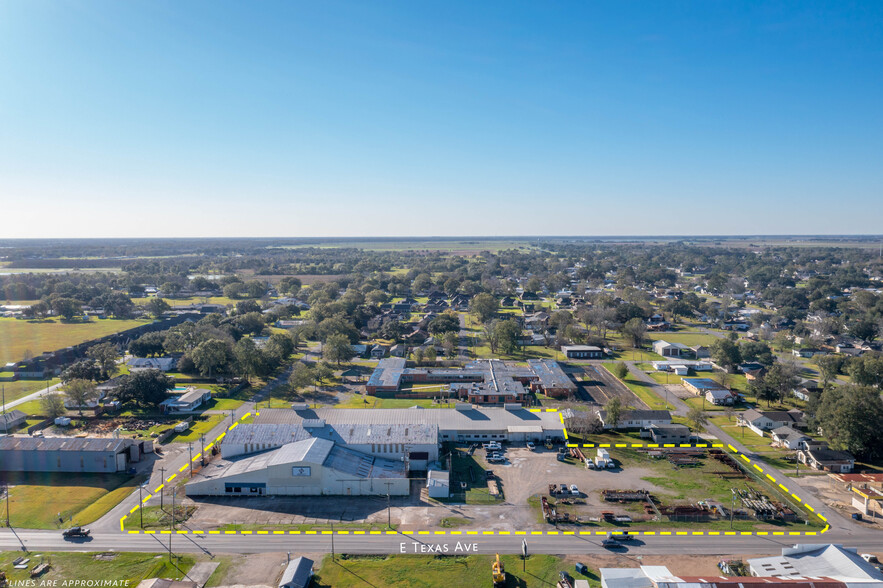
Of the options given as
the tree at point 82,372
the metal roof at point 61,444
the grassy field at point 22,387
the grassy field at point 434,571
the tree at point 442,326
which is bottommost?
the grassy field at point 434,571

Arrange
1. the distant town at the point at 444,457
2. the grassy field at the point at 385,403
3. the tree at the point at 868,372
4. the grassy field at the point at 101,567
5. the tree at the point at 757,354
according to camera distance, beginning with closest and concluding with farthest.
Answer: the grassy field at the point at 101,567 → the distant town at the point at 444,457 → the grassy field at the point at 385,403 → the tree at the point at 868,372 → the tree at the point at 757,354

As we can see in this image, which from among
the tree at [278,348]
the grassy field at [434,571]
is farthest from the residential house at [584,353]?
the grassy field at [434,571]

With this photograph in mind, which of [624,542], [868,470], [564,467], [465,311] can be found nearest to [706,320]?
[465,311]

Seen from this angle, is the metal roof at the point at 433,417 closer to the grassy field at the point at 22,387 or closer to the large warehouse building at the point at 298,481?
the large warehouse building at the point at 298,481

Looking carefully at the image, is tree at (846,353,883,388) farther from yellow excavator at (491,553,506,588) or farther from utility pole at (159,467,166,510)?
utility pole at (159,467,166,510)

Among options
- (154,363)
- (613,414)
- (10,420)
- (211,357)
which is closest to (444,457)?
(613,414)

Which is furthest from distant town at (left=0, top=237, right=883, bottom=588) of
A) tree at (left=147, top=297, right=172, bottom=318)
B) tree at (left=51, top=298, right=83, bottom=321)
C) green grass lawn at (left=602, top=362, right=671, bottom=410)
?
tree at (left=147, top=297, right=172, bottom=318)
